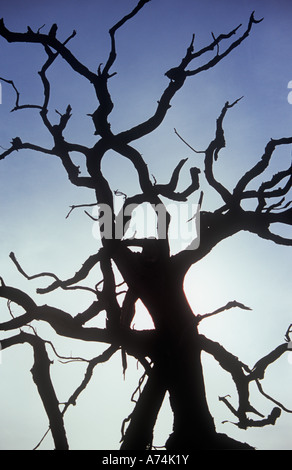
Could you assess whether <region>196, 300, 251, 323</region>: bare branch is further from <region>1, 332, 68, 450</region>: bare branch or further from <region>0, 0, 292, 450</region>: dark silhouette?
<region>1, 332, 68, 450</region>: bare branch

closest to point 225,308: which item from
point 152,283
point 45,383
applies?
point 152,283

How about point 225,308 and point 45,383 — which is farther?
point 225,308

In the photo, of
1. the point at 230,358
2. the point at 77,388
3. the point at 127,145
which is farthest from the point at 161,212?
the point at 77,388

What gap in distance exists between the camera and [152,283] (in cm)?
541

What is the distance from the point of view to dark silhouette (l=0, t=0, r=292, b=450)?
4.70m

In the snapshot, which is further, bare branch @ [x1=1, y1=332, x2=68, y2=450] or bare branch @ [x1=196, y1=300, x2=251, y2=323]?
bare branch @ [x1=196, y1=300, x2=251, y2=323]

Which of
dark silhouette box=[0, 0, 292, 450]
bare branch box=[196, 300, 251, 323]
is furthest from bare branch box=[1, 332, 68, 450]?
bare branch box=[196, 300, 251, 323]

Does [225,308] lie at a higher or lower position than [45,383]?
higher

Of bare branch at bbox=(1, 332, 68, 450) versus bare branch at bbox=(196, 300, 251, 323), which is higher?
bare branch at bbox=(196, 300, 251, 323)

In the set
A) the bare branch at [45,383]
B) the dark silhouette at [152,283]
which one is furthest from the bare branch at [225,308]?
the bare branch at [45,383]

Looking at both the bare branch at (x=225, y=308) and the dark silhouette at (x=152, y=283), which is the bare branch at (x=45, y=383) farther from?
the bare branch at (x=225, y=308)

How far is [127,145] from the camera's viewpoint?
602 cm

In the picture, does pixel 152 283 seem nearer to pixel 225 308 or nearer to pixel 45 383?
pixel 225 308
